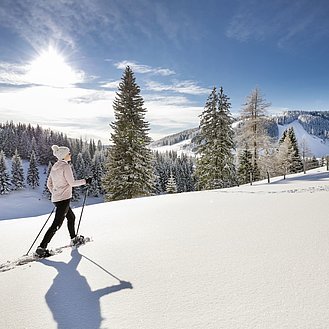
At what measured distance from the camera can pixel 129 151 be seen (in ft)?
70.3

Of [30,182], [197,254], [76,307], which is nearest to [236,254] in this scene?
[197,254]

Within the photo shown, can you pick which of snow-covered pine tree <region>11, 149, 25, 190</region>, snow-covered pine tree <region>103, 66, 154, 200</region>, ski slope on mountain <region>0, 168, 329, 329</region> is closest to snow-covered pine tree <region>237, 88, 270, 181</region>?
snow-covered pine tree <region>103, 66, 154, 200</region>

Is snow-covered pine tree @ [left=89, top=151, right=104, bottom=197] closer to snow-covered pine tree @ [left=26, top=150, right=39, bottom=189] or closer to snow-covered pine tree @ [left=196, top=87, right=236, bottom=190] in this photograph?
A: snow-covered pine tree @ [left=26, top=150, right=39, bottom=189]

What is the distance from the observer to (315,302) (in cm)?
253

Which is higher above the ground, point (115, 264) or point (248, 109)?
point (248, 109)

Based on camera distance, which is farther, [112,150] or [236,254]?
[112,150]

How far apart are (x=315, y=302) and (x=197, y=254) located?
1773mm

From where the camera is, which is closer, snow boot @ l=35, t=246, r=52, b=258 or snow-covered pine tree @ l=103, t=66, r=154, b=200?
snow boot @ l=35, t=246, r=52, b=258

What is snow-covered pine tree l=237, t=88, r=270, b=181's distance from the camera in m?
26.1

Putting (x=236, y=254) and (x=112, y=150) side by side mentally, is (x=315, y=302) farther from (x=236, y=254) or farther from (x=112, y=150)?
(x=112, y=150)

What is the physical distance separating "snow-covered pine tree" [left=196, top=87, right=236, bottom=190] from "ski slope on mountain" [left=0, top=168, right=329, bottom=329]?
810 inches

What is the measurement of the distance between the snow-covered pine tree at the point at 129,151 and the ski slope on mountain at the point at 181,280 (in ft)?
50.9

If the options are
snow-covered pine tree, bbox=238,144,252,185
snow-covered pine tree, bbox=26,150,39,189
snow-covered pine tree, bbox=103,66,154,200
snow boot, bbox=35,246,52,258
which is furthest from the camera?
snow-covered pine tree, bbox=26,150,39,189

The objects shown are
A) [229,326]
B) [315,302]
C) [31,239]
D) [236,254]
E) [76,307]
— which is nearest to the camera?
[229,326]
